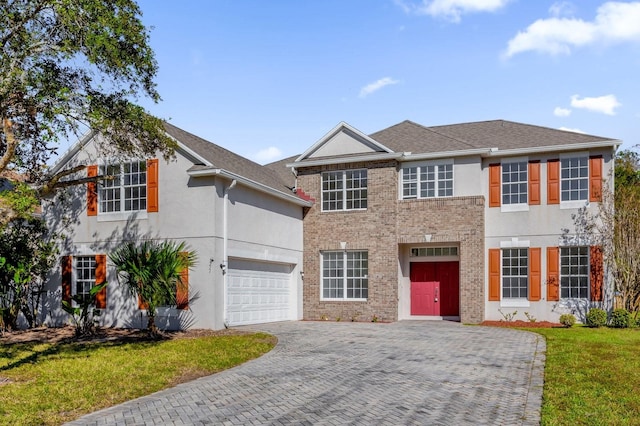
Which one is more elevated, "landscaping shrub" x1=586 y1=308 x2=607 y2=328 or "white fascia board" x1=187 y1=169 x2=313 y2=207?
"white fascia board" x1=187 y1=169 x2=313 y2=207

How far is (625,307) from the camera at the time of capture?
66.8 feet

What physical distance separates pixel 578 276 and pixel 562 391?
42.5 ft

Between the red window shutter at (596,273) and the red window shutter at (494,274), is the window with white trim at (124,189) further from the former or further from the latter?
the red window shutter at (596,273)

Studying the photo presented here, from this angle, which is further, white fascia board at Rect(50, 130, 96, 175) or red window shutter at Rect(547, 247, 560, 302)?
red window shutter at Rect(547, 247, 560, 302)

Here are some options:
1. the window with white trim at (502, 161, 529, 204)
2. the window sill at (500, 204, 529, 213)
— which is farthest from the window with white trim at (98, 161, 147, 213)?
the window with white trim at (502, 161, 529, 204)

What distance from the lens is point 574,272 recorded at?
21469 mm

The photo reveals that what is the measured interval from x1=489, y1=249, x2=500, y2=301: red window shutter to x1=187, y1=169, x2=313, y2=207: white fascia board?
290 inches

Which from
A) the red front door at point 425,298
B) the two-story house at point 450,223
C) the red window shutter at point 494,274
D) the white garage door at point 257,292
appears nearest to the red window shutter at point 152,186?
the white garage door at point 257,292

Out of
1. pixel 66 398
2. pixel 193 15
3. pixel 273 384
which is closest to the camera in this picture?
pixel 66 398

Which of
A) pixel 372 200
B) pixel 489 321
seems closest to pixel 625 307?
pixel 489 321

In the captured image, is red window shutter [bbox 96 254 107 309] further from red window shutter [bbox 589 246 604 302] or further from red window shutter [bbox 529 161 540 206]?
red window shutter [bbox 589 246 604 302]

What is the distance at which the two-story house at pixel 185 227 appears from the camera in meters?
18.6

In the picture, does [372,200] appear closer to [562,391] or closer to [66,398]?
[562,391]

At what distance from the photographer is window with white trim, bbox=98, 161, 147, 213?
19.9 metres
